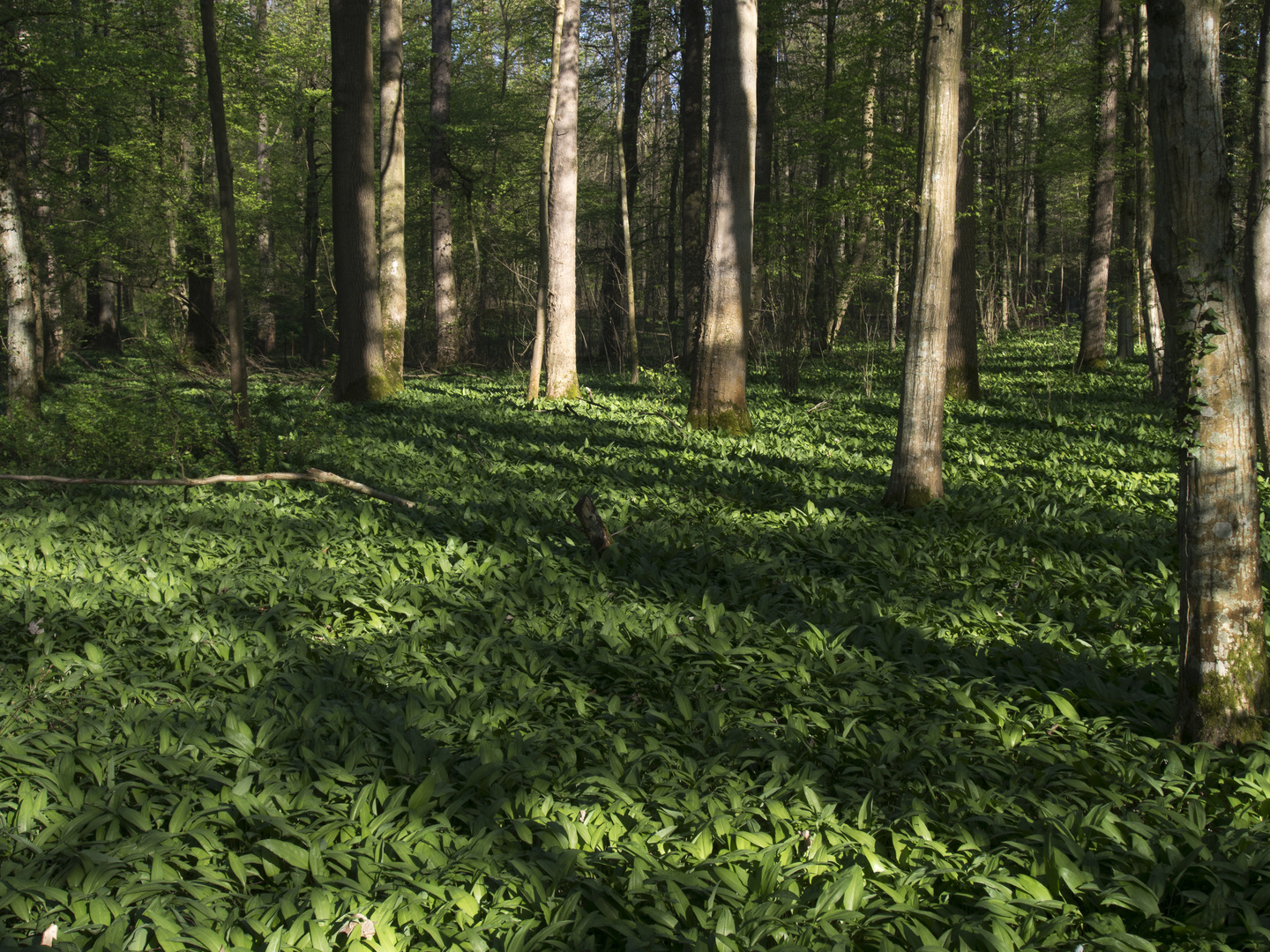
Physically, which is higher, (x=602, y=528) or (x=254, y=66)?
(x=254, y=66)

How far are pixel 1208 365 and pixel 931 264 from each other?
3561 mm

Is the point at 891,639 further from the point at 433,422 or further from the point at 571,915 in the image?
the point at 433,422

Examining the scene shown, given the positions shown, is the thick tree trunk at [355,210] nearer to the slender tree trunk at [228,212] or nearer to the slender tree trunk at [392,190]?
the slender tree trunk at [392,190]

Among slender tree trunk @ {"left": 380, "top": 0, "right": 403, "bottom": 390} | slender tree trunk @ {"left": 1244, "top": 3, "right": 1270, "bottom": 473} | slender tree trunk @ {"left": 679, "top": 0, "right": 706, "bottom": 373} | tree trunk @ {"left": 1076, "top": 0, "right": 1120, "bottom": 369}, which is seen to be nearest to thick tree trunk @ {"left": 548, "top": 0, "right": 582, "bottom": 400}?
slender tree trunk @ {"left": 380, "top": 0, "right": 403, "bottom": 390}

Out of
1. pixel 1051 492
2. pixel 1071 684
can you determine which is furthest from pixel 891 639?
pixel 1051 492

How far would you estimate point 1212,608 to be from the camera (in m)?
3.03

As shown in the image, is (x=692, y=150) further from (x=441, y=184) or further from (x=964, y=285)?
(x=964, y=285)

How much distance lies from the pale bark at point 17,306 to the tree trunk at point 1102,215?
17.8 metres

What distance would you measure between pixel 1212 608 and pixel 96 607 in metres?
5.34

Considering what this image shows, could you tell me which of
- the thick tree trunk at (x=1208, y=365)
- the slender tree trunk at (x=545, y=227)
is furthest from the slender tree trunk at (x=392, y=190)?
the thick tree trunk at (x=1208, y=365)

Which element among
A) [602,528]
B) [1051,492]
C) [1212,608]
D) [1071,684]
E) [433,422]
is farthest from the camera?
[433,422]

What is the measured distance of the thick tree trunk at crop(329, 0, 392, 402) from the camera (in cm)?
1274

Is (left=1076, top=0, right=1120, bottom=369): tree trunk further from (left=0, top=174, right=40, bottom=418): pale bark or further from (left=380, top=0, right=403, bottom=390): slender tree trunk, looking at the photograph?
(left=0, top=174, right=40, bottom=418): pale bark

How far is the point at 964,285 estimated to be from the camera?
39.8 ft
